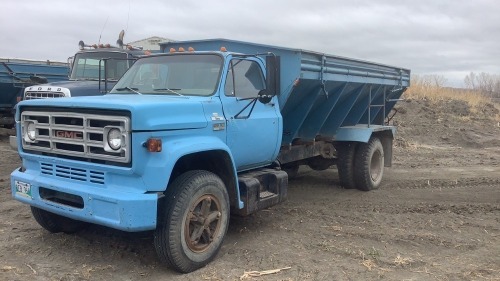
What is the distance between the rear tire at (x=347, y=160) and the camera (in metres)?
9.02

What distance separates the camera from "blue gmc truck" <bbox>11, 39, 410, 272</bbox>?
14.6 feet

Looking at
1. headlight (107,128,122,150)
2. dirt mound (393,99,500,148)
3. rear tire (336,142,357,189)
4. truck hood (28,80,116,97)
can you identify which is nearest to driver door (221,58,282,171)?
headlight (107,128,122,150)

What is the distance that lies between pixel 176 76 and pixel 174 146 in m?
1.45

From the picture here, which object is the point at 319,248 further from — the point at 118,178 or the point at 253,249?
the point at 118,178

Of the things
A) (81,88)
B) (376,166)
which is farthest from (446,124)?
(81,88)

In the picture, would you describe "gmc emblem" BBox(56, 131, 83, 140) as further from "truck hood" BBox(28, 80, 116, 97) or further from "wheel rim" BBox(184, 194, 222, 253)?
"truck hood" BBox(28, 80, 116, 97)

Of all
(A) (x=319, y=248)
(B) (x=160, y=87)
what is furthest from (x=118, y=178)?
(A) (x=319, y=248)

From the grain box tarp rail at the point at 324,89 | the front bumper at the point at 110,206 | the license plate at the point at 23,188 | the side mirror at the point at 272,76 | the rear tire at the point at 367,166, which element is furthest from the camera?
the rear tire at the point at 367,166

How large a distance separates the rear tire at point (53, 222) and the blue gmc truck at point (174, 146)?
0.01 meters

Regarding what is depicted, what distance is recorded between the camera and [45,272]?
478cm

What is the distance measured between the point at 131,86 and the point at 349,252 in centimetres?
318

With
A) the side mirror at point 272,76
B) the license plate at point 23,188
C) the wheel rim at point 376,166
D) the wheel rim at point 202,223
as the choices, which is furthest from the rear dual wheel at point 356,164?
the license plate at point 23,188

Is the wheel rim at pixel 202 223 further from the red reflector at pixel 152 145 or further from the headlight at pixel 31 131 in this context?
the headlight at pixel 31 131

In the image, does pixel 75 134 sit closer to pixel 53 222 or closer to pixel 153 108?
pixel 153 108
